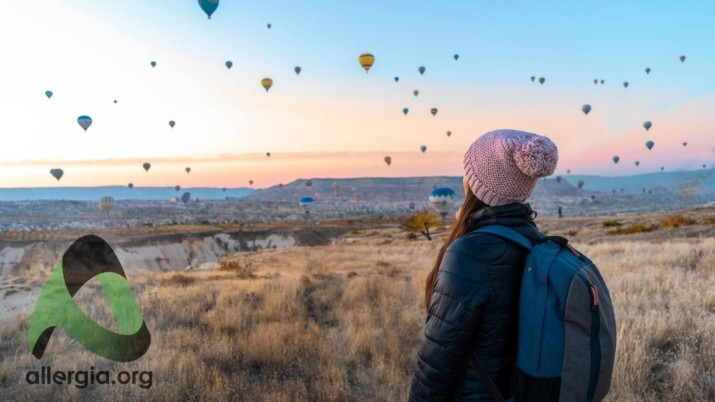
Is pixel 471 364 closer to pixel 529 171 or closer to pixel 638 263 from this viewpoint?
pixel 529 171

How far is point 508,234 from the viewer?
7.11ft

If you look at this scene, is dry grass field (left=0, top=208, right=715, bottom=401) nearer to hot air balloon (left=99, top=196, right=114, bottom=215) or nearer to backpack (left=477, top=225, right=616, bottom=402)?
backpack (left=477, top=225, right=616, bottom=402)

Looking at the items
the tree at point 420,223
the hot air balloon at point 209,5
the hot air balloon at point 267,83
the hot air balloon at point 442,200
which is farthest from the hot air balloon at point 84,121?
the hot air balloon at point 442,200

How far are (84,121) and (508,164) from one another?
5093cm

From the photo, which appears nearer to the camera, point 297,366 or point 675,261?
point 297,366

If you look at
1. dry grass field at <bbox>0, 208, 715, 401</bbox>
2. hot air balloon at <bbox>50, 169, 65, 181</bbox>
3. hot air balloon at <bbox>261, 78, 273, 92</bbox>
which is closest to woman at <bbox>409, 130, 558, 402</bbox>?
dry grass field at <bbox>0, 208, 715, 401</bbox>

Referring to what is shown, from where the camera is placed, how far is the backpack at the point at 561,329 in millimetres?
2016

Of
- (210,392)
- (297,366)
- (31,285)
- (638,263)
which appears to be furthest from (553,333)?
(31,285)

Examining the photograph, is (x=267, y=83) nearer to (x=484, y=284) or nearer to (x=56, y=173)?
(x=56, y=173)

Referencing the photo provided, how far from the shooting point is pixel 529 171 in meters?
2.23

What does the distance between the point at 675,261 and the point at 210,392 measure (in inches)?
453

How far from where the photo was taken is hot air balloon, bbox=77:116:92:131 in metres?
44.8

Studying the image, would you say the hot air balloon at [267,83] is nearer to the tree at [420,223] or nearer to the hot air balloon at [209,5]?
the hot air balloon at [209,5]

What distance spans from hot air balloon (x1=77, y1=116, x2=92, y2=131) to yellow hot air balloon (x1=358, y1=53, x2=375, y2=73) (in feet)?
87.2
